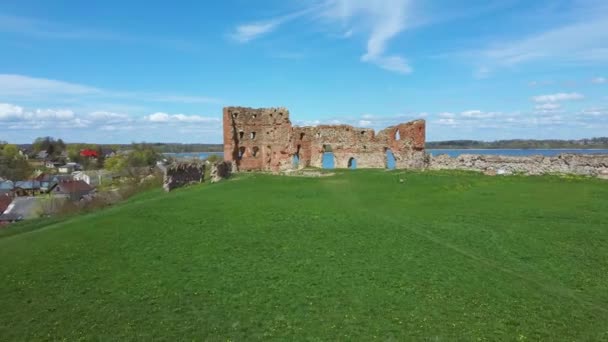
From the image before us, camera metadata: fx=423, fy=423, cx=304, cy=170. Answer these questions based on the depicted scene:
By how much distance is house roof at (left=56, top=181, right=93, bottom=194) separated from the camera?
222ft

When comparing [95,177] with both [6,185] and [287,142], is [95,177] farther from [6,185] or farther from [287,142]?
[287,142]

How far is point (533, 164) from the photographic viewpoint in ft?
94.7

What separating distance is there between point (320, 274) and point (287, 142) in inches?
1290

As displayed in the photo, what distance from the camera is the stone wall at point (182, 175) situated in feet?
99.8

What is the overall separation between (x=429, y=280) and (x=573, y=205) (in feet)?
36.8

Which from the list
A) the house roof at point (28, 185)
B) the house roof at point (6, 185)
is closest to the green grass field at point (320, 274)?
the house roof at point (28, 185)

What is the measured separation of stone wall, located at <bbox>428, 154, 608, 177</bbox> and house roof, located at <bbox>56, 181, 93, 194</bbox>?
58278 millimetres

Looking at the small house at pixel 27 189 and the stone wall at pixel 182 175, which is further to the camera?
the small house at pixel 27 189

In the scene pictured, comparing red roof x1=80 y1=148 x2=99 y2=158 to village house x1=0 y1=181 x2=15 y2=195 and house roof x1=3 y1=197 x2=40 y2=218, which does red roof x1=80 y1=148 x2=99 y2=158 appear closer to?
village house x1=0 y1=181 x2=15 y2=195

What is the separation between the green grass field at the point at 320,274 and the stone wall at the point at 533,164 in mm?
9354

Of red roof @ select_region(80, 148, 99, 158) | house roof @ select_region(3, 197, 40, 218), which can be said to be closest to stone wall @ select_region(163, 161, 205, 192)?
house roof @ select_region(3, 197, 40, 218)

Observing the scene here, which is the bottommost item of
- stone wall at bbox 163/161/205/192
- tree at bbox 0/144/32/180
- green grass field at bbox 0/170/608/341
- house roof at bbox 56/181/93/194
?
house roof at bbox 56/181/93/194

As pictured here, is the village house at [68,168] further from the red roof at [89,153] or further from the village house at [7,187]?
the village house at [7,187]

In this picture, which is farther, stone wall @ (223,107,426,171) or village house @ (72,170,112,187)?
village house @ (72,170,112,187)
